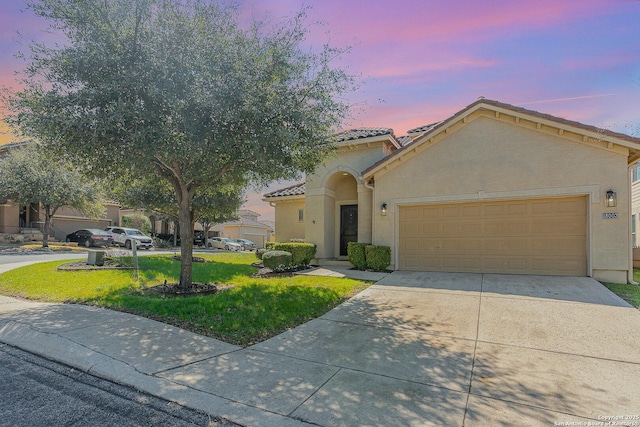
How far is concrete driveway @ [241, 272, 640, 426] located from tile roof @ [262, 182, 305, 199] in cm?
993

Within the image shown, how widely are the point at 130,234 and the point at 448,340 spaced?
28080 millimetres

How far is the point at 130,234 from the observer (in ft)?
88.8

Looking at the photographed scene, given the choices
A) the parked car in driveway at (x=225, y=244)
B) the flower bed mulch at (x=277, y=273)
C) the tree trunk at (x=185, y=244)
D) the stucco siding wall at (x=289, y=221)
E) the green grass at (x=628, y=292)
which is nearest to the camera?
the green grass at (x=628, y=292)

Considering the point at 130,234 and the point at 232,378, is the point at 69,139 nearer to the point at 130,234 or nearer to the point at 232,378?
the point at 232,378

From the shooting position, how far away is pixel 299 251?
13641 mm

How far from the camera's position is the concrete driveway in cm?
334

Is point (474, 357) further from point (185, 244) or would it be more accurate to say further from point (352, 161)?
point (352, 161)

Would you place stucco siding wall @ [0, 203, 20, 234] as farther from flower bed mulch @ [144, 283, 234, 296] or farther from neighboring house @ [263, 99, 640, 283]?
neighboring house @ [263, 99, 640, 283]

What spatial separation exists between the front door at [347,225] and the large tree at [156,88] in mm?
7871

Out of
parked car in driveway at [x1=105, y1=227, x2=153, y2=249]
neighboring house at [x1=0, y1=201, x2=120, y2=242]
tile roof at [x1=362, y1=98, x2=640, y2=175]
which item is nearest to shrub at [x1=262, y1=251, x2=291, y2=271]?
tile roof at [x1=362, y1=98, x2=640, y2=175]

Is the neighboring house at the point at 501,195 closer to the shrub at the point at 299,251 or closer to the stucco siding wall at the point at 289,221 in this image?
the shrub at the point at 299,251

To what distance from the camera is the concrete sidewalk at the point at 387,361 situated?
3.36 meters

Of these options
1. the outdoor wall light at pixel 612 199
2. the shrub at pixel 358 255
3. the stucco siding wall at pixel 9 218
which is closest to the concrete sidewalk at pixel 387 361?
the outdoor wall light at pixel 612 199

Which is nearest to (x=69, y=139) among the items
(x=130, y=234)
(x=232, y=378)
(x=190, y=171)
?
(x=190, y=171)
